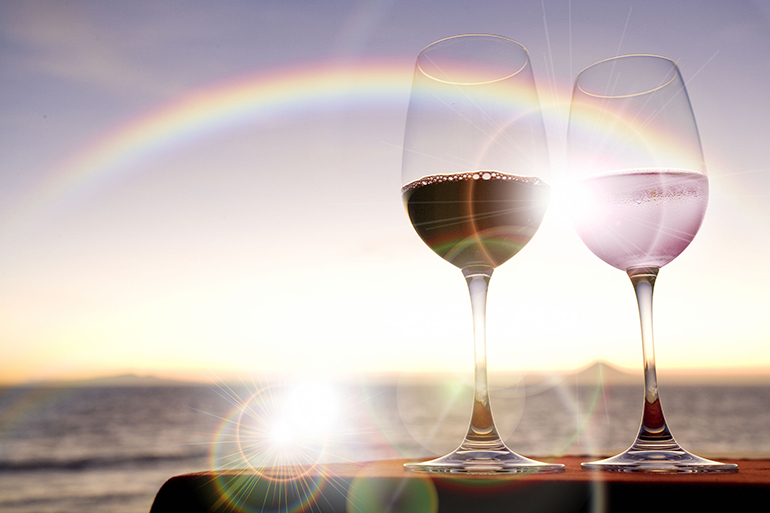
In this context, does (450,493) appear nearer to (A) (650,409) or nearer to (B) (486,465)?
(B) (486,465)

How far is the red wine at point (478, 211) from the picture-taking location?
1346mm

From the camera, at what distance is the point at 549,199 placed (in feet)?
4.71

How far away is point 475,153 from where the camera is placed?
1.33 m

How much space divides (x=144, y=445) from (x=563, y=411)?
38.3 meters

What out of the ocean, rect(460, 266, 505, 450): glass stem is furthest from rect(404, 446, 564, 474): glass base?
the ocean

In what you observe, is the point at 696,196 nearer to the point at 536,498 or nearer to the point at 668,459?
the point at 668,459

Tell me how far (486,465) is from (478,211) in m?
0.61

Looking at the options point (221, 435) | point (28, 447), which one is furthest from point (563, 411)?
point (28, 447)

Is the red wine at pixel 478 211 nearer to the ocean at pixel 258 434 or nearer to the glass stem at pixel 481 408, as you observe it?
the glass stem at pixel 481 408

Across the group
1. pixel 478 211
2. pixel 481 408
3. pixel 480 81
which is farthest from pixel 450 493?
pixel 480 81

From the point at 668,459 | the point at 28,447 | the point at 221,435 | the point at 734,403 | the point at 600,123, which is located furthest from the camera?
the point at 734,403

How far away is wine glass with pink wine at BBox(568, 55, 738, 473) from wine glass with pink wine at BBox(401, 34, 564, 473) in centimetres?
12

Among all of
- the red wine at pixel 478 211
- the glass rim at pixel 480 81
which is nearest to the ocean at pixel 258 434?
the red wine at pixel 478 211

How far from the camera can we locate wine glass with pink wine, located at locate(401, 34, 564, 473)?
133 cm
